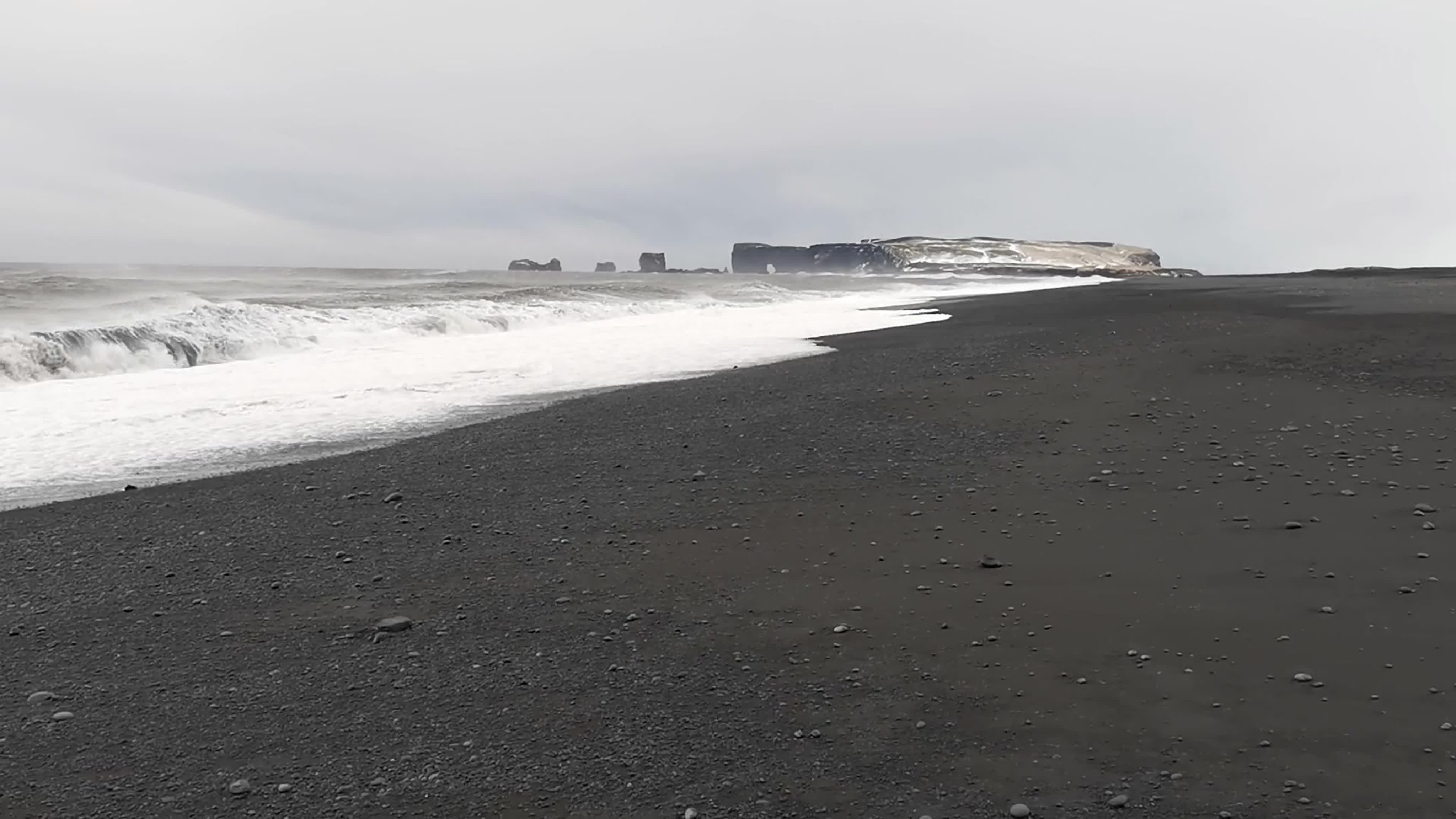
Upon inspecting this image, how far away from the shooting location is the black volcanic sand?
2877mm

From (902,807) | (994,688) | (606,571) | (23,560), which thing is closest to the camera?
(902,807)

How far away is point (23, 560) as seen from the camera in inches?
203

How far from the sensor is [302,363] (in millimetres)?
15398

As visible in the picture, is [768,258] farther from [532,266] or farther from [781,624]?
[781,624]

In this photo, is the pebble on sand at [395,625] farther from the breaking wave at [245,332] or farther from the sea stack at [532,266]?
the sea stack at [532,266]

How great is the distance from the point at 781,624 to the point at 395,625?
174cm

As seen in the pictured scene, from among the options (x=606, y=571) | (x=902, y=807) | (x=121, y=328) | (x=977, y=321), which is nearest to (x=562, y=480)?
(x=606, y=571)

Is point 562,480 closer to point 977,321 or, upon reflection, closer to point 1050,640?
point 1050,640

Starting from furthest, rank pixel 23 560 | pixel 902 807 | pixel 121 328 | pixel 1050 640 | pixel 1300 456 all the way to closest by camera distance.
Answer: pixel 121 328 < pixel 1300 456 < pixel 23 560 < pixel 1050 640 < pixel 902 807

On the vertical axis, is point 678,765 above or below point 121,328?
below

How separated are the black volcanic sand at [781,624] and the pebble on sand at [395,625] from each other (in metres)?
0.07

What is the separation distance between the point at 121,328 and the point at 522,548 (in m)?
16.1

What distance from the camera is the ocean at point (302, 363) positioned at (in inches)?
323

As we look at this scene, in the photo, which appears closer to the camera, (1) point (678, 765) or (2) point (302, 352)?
(1) point (678, 765)
